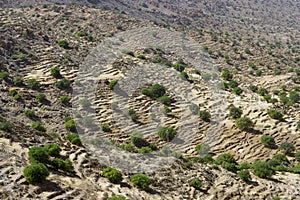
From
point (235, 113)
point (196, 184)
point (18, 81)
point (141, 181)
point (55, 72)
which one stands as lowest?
point (18, 81)

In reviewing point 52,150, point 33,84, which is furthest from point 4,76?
point 52,150

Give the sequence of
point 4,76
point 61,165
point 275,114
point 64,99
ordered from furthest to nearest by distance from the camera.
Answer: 1. point 4,76
2. point 64,99
3. point 275,114
4. point 61,165

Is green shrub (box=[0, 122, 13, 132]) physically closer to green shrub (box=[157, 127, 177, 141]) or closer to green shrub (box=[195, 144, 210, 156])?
green shrub (box=[157, 127, 177, 141])

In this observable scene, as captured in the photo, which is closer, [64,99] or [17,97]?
[17,97]

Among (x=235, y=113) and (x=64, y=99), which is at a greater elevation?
(x=235, y=113)

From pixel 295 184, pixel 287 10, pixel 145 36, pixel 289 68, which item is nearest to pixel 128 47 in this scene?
pixel 145 36

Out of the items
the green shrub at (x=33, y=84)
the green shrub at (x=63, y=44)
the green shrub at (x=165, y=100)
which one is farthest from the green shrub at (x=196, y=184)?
the green shrub at (x=63, y=44)

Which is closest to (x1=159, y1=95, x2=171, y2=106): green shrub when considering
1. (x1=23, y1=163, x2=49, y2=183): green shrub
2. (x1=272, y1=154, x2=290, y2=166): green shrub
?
(x1=272, y1=154, x2=290, y2=166): green shrub

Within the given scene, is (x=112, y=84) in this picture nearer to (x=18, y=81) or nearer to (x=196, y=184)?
(x=18, y=81)
